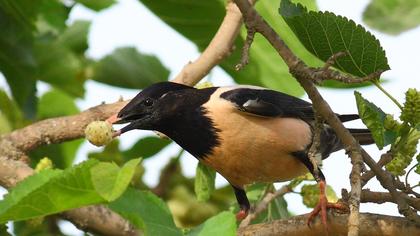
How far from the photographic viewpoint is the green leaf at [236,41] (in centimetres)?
430

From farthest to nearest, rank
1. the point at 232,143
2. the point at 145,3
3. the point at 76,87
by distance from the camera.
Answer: the point at 76,87
the point at 145,3
the point at 232,143

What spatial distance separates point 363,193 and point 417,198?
0.52 feet

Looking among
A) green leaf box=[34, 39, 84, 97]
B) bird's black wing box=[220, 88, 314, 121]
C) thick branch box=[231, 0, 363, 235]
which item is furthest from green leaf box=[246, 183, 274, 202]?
thick branch box=[231, 0, 363, 235]

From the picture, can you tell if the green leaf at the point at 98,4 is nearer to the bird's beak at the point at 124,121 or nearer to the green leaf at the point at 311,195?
the bird's beak at the point at 124,121

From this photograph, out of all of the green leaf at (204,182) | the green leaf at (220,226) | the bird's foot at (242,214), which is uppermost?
the green leaf at (204,182)

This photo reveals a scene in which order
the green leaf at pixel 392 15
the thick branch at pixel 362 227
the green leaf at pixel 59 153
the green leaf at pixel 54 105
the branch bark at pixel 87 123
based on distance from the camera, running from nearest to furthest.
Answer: the thick branch at pixel 362 227 → the branch bark at pixel 87 123 → the green leaf at pixel 392 15 → the green leaf at pixel 59 153 → the green leaf at pixel 54 105

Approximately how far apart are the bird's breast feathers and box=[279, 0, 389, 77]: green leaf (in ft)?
3.15

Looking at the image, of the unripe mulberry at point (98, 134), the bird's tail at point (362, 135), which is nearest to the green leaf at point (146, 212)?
the unripe mulberry at point (98, 134)

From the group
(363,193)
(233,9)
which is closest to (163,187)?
(233,9)

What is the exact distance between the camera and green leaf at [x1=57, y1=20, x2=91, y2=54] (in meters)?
4.87

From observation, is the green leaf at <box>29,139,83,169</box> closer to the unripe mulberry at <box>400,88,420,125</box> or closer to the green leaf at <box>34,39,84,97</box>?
the green leaf at <box>34,39,84,97</box>

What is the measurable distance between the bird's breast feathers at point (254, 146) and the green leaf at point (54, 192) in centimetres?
175

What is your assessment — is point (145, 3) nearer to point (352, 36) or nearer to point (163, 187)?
point (163, 187)

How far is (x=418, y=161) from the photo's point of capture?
2.72 metres
